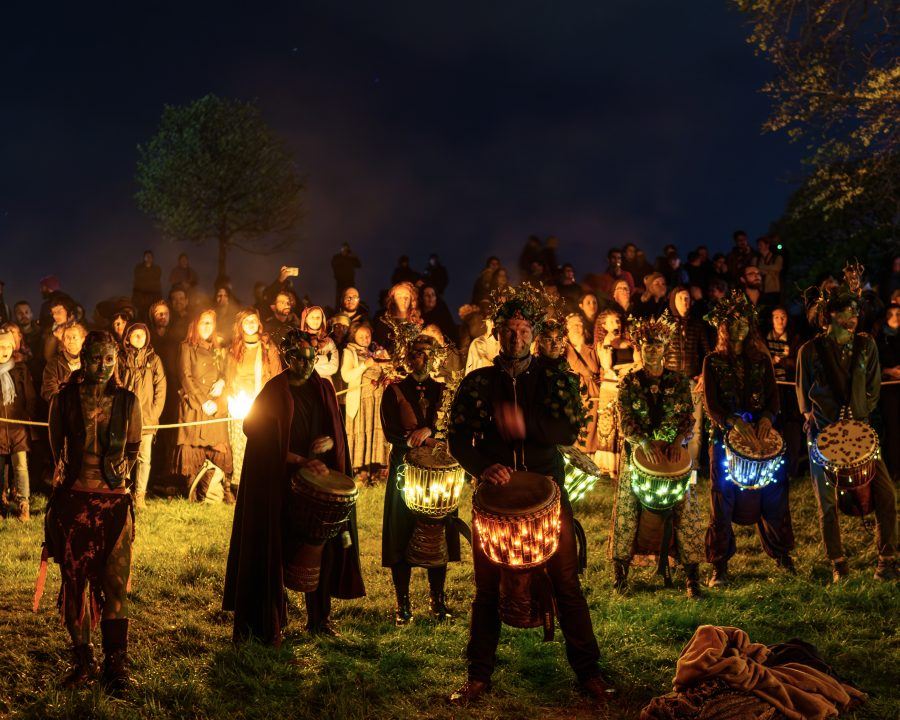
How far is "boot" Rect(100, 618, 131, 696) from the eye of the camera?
5.94 m

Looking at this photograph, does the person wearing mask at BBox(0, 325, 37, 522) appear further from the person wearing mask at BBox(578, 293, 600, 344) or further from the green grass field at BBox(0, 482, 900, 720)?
the person wearing mask at BBox(578, 293, 600, 344)

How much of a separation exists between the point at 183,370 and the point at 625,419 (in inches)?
238

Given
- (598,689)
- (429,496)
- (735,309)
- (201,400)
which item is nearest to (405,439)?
(429,496)

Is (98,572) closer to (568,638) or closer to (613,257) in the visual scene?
(568,638)

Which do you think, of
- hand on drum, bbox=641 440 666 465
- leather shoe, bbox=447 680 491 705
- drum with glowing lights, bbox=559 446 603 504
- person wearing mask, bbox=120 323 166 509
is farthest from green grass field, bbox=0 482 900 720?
person wearing mask, bbox=120 323 166 509

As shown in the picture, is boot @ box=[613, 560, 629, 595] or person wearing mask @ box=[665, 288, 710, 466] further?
person wearing mask @ box=[665, 288, 710, 466]

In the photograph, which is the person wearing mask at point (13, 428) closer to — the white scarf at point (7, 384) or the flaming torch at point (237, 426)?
the white scarf at point (7, 384)

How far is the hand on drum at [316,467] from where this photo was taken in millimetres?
6531

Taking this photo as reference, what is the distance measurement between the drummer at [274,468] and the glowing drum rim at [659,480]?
2491mm

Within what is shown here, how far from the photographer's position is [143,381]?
1105 centimetres

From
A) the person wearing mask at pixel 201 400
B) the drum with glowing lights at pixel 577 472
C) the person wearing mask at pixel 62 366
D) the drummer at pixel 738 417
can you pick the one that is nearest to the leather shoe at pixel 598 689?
the drum with glowing lights at pixel 577 472

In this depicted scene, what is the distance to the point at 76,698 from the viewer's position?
572 cm

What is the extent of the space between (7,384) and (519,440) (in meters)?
7.35

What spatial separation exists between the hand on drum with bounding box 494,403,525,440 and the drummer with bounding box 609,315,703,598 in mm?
2298
